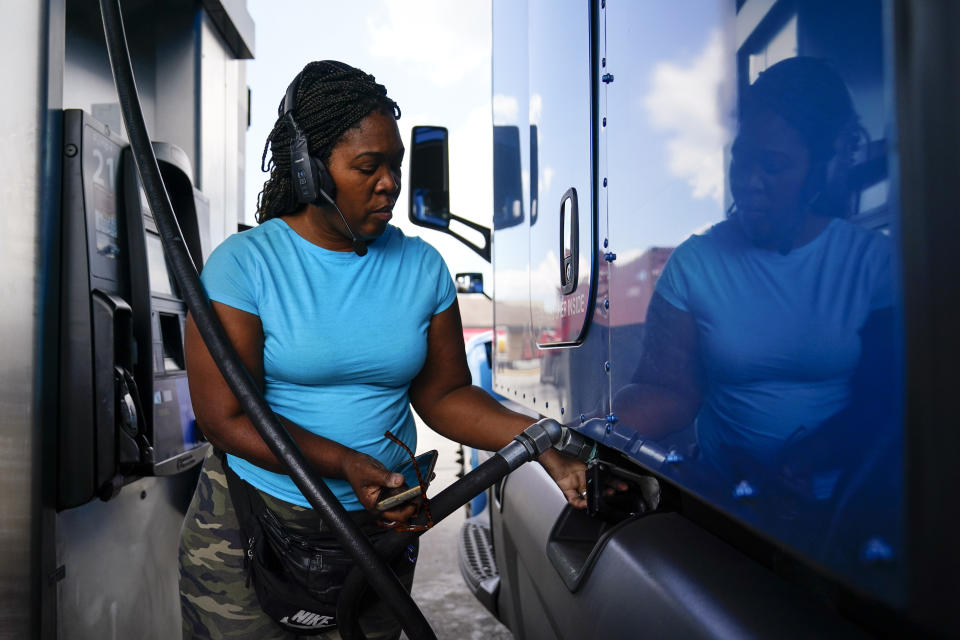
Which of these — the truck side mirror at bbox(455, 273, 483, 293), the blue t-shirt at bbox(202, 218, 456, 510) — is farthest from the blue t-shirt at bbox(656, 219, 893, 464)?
the truck side mirror at bbox(455, 273, 483, 293)

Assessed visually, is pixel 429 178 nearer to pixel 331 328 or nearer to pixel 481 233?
pixel 481 233

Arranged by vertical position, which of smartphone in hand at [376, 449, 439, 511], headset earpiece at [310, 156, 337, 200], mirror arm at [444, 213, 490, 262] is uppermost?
mirror arm at [444, 213, 490, 262]

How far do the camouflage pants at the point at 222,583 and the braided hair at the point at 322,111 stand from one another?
660 millimetres

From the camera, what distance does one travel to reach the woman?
1345mm

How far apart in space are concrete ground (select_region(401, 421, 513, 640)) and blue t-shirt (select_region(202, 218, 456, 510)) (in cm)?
182

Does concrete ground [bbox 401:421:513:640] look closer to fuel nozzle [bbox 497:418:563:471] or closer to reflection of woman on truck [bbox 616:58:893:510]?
fuel nozzle [bbox 497:418:563:471]

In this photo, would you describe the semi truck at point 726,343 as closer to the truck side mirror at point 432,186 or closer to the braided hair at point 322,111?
the braided hair at point 322,111

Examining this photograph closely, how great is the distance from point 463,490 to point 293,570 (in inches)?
17.3

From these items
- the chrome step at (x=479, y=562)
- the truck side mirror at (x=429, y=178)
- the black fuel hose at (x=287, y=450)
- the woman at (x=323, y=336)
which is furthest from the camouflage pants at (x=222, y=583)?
the truck side mirror at (x=429, y=178)

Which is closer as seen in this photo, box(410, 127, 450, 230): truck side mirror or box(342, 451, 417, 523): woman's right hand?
box(342, 451, 417, 523): woman's right hand

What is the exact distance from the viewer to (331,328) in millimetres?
1391

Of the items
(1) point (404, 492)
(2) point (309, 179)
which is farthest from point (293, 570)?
(2) point (309, 179)

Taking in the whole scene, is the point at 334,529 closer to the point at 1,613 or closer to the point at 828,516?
the point at 828,516

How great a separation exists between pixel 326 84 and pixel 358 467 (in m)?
0.81
